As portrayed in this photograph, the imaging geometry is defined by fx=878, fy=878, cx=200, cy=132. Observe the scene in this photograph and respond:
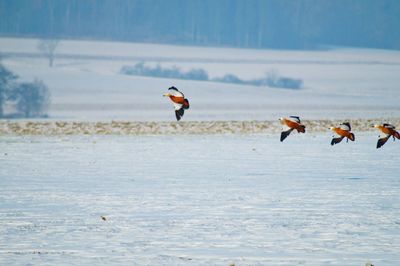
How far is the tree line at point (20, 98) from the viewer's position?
4730 centimetres

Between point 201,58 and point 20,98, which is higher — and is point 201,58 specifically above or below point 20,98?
above

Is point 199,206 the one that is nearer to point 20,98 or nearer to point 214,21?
point 20,98

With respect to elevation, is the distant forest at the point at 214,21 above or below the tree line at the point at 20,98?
above

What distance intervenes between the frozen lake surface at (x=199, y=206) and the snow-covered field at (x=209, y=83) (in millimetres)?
24230

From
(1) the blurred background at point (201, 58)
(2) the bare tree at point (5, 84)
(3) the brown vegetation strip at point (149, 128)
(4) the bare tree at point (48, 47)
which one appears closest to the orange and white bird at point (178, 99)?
→ (3) the brown vegetation strip at point (149, 128)

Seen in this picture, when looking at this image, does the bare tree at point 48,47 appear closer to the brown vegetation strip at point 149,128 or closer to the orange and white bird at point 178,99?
the brown vegetation strip at point 149,128

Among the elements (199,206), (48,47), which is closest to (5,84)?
(48,47)

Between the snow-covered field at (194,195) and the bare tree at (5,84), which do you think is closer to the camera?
the snow-covered field at (194,195)

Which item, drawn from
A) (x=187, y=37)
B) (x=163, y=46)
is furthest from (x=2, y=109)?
(x=187, y=37)

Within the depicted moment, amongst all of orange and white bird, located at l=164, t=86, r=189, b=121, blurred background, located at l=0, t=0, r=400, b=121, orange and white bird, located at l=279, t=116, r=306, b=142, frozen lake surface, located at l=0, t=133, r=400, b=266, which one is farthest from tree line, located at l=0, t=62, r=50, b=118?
orange and white bird, located at l=164, t=86, r=189, b=121

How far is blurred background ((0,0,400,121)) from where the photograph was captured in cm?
5006

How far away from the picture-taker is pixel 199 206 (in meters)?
9.30

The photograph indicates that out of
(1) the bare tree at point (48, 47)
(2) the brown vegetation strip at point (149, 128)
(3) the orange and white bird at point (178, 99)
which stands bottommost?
(2) the brown vegetation strip at point (149, 128)

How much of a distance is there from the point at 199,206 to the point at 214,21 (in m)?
99.1
